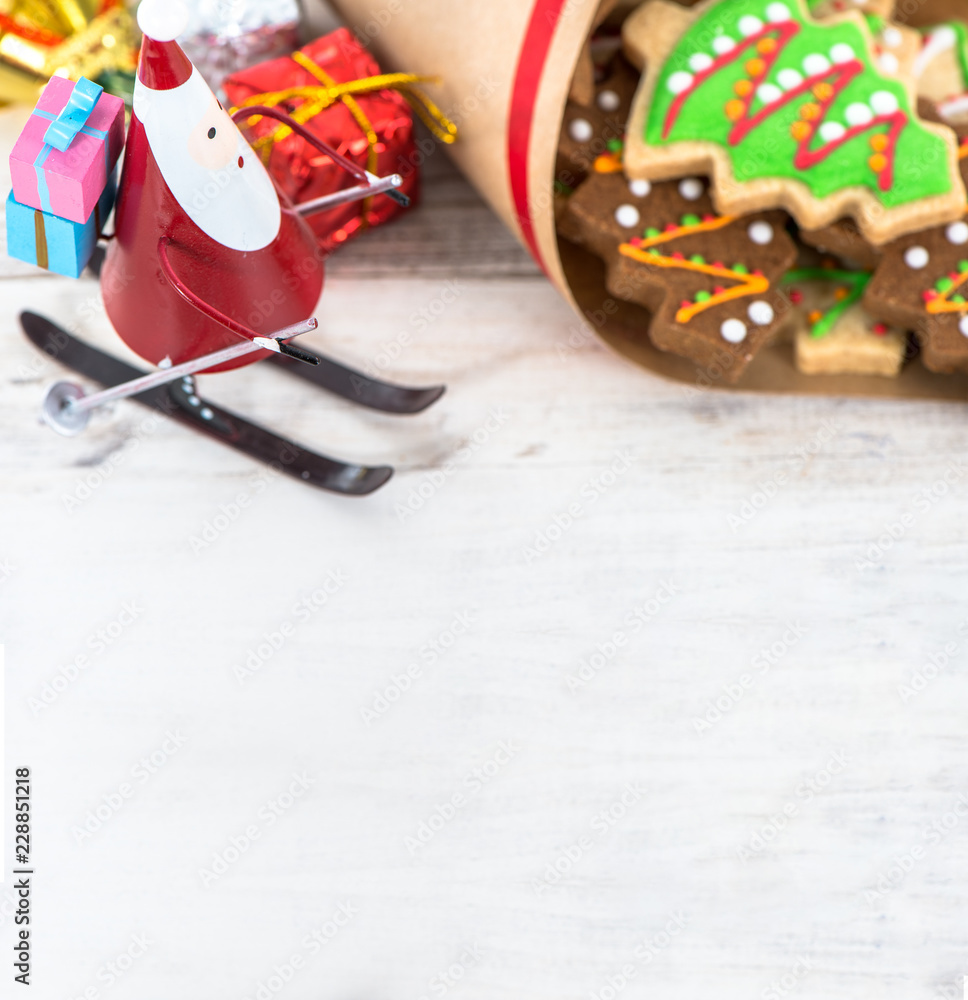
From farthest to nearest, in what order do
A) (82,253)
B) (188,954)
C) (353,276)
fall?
1. (353,276)
2. (188,954)
3. (82,253)

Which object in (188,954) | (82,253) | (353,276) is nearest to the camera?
(82,253)

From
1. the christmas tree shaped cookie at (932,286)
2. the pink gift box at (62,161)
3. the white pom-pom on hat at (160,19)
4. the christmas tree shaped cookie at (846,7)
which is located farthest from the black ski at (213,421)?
the christmas tree shaped cookie at (846,7)

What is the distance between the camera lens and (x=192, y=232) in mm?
618

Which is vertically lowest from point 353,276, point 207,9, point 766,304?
point 766,304

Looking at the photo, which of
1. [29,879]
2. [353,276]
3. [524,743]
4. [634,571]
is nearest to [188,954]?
[29,879]

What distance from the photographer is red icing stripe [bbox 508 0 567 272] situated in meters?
0.74

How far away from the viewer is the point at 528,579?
2.81 feet

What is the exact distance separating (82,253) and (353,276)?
0.34 meters

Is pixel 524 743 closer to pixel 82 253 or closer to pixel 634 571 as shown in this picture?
pixel 634 571

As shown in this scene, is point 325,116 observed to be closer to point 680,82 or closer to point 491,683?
point 680,82

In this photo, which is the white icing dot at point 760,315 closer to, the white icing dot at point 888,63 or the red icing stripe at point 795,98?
the red icing stripe at point 795,98

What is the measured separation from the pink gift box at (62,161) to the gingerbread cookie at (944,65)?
2.34 ft

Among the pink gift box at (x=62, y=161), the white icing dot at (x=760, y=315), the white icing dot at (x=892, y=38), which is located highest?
the pink gift box at (x=62, y=161)

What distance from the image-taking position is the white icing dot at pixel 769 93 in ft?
2.68
